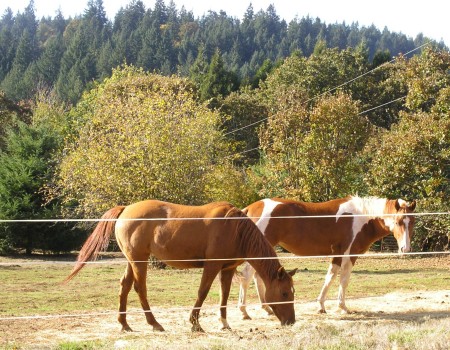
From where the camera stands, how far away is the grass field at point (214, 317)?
24.7ft

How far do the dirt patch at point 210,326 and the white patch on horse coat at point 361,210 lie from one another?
1231 mm

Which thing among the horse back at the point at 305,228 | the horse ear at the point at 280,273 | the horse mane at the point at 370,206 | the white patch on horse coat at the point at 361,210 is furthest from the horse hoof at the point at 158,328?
the horse mane at the point at 370,206

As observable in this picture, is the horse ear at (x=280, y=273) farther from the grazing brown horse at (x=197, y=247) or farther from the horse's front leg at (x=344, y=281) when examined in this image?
the horse's front leg at (x=344, y=281)

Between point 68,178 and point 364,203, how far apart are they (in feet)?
42.1

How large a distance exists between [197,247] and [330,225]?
287cm

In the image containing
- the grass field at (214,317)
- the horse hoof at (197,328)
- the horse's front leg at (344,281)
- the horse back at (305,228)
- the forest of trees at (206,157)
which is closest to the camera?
the grass field at (214,317)

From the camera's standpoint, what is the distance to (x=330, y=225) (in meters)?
10.7

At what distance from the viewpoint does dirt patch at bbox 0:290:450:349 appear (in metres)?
→ 7.75

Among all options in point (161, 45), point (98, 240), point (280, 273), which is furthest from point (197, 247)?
point (161, 45)

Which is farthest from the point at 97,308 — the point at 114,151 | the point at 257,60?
the point at 257,60

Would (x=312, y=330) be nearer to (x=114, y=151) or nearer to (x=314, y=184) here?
(x=114, y=151)

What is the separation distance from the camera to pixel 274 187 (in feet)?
87.6

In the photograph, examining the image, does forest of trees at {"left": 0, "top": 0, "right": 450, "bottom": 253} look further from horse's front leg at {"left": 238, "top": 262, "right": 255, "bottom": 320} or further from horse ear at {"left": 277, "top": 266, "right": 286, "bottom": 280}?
horse ear at {"left": 277, "top": 266, "right": 286, "bottom": 280}

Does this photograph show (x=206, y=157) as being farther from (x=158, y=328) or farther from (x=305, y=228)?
(x=158, y=328)
